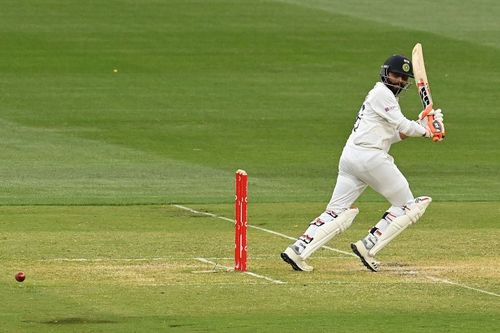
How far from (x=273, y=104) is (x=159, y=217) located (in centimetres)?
1324

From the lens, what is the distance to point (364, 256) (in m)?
15.9

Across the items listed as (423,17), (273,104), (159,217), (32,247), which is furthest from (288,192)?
(423,17)

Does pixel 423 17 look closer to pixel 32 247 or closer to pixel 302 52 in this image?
pixel 302 52

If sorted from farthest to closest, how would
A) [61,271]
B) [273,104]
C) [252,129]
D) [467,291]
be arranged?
1. [273,104]
2. [252,129]
3. [61,271]
4. [467,291]

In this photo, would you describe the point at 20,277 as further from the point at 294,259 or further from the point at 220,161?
the point at 220,161

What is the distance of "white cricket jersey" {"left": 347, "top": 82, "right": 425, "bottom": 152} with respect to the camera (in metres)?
15.8

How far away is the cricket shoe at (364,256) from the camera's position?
52.0ft

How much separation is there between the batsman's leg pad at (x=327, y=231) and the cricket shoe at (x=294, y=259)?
55mm

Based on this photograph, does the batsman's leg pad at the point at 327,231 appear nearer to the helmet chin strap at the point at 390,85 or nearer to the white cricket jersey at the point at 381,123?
the white cricket jersey at the point at 381,123

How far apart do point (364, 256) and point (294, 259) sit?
69cm

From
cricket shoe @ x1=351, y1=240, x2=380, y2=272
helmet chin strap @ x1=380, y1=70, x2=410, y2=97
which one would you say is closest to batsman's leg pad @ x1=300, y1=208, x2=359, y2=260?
cricket shoe @ x1=351, y1=240, x2=380, y2=272

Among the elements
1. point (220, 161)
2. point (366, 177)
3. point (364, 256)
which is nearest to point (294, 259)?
point (364, 256)

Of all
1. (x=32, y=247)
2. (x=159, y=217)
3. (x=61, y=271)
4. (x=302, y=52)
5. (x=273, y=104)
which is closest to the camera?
(x=61, y=271)

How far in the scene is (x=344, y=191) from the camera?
52.4 feet
